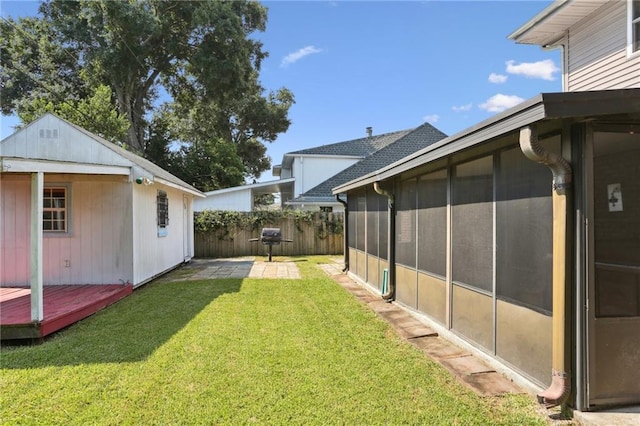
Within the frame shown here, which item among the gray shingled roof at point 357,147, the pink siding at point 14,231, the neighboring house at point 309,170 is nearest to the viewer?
the pink siding at point 14,231

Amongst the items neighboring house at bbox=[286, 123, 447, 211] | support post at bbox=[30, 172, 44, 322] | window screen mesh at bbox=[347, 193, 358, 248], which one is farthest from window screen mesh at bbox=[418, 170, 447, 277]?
neighboring house at bbox=[286, 123, 447, 211]

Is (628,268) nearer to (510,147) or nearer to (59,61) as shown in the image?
(510,147)

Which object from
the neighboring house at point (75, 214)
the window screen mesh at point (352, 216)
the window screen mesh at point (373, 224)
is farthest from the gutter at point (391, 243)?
the neighboring house at point (75, 214)

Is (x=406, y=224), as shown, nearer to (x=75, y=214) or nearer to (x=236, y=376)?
(x=236, y=376)

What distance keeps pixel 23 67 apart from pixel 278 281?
79.7 feet

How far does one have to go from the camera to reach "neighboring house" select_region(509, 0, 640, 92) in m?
5.54

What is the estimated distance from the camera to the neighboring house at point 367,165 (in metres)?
16.7

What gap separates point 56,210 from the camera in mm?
7078

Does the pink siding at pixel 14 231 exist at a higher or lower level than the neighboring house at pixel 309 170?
lower

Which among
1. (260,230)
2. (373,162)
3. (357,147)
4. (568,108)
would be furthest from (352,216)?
(357,147)

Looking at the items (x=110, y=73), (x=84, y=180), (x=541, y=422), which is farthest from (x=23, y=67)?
(x=541, y=422)

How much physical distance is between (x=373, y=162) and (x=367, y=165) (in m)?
0.34

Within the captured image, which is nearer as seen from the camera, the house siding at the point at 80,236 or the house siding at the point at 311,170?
the house siding at the point at 80,236

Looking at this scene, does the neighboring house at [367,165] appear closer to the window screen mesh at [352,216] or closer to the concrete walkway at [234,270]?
the concrete walkway at [234,270]
